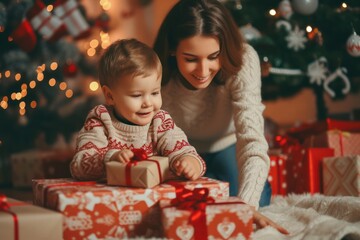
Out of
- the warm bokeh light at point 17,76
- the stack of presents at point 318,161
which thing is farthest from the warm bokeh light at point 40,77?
the stack of presents at point 318,161

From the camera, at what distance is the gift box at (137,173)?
1359 mm

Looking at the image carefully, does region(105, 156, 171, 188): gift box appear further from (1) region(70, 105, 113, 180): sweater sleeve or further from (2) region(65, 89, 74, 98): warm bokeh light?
(2) region(65, 89, 74, 98): warm bokeh light

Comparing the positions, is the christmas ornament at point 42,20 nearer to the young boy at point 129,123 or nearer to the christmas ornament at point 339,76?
the christmas ornament at point 339,76

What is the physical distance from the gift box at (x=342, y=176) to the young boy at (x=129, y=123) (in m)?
0.85

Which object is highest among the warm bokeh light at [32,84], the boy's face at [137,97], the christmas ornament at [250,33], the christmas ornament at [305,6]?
the christmas ornament at [305,6]

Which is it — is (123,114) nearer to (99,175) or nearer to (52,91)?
(99,175)

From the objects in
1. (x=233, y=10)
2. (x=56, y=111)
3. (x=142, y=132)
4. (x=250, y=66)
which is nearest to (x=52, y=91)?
(x=56, y=111)

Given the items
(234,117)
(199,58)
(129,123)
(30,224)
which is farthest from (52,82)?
(30,224)

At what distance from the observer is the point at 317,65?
3084 millimetres

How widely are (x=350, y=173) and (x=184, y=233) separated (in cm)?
108

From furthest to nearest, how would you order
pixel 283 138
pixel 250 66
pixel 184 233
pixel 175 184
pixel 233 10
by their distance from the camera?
pixel 233 10, pixel 283 138, pixel 250 66, pixel 175 184, pixel 184 233

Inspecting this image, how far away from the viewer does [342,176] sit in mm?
2262

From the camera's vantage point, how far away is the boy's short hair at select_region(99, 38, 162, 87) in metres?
1.48

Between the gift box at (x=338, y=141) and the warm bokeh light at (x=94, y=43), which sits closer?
the gift box at (x=338, y=141)
